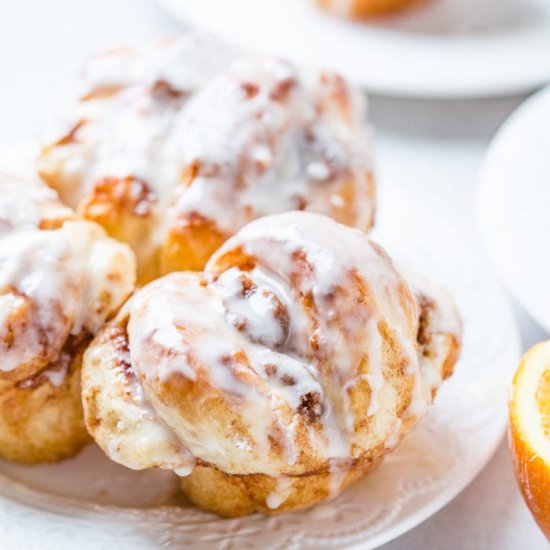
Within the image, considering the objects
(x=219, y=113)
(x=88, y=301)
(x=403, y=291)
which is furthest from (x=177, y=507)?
(x=219, y=113)

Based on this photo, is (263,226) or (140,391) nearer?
(140,391)

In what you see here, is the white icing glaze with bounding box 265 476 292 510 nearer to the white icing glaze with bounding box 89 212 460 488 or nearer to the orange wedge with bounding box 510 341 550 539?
the white icing glaze with bounding box 89 212 460 488

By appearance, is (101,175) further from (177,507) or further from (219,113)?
(177,507)

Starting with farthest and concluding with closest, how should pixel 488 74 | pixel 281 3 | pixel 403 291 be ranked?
pixel 281 3 → pixel 488 74 → pixel 403 291

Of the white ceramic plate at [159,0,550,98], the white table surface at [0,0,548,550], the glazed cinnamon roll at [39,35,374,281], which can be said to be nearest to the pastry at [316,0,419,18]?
the white ceramic plate at [159,0,550,98]

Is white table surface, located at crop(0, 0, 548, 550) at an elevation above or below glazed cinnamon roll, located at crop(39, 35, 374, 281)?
below

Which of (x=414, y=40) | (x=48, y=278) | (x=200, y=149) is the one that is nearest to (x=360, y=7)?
(x=414, y=40)
